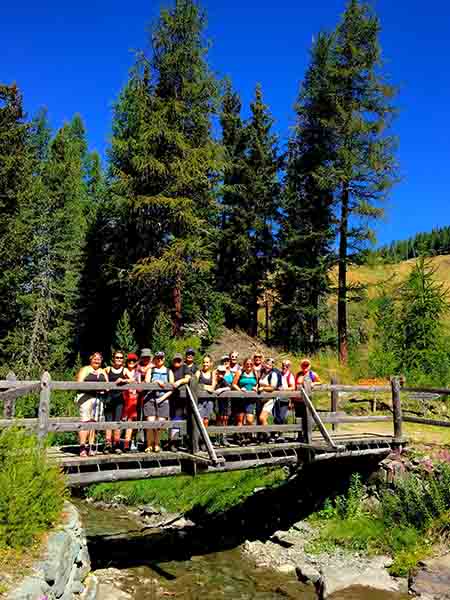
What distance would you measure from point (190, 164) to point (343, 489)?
616 inches

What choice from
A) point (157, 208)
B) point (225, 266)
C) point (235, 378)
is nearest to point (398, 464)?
point (235, 378)

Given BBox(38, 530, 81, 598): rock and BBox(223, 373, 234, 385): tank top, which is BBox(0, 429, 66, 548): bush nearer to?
BBox(38, 530, 81, 598): rock

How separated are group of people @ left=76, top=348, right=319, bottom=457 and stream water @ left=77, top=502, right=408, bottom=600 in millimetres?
2390

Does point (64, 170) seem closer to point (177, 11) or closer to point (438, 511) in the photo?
point (177, 11)

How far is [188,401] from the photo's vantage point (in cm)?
914

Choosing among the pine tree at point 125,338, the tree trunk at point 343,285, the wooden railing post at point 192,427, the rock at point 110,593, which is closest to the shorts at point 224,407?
the wooden railing post at point 192,427

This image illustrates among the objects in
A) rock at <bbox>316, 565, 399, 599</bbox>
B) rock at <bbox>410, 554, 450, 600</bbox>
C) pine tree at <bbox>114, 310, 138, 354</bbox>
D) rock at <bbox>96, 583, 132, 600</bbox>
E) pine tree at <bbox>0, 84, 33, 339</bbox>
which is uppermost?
pine tree at <bbox>0, 84, 33, 339</bbox>

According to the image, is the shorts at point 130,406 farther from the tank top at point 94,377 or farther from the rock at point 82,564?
the rock at point 82,564

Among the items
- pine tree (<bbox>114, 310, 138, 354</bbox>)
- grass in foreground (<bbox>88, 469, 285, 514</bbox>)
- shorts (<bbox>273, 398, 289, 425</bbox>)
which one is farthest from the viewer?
pine tree (<bbox>114, 310, 138, 354</bbox>)

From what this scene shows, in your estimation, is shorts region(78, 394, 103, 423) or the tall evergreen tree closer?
shorts region(78, 394, 103, 423)

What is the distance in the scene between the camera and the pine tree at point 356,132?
2684cm

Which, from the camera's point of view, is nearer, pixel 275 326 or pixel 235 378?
pixel 235 378

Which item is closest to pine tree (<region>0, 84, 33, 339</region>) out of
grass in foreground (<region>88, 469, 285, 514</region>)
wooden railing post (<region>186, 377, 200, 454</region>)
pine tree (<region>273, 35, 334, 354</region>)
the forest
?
the forest

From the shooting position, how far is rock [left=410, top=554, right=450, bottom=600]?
8.67 metres
